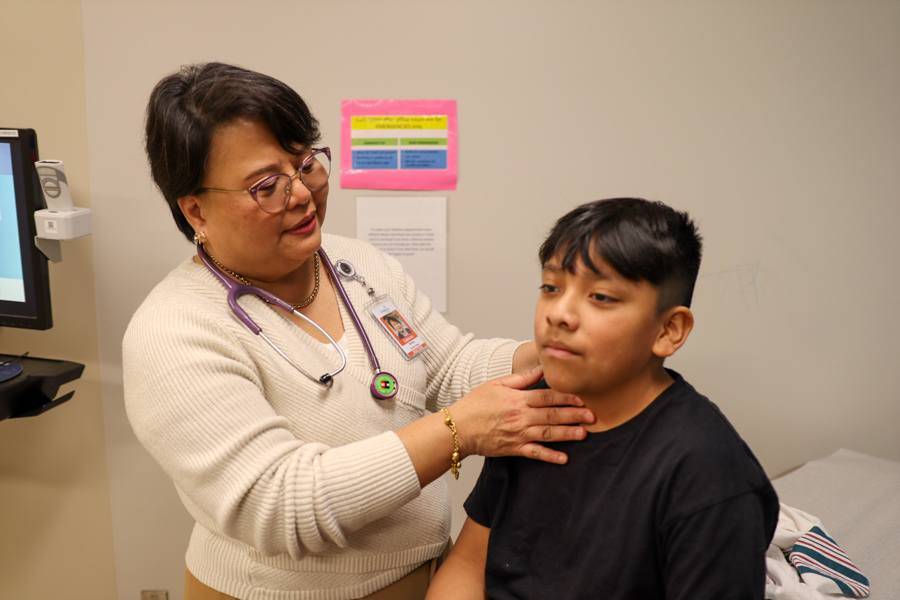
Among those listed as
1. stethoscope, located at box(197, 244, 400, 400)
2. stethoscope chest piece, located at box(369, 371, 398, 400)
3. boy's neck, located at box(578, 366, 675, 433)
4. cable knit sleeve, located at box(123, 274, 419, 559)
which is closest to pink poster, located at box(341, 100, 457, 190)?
stethoscope, located at box(197, 244, 400, 400)

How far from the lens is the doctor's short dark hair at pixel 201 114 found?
1101 millimetres

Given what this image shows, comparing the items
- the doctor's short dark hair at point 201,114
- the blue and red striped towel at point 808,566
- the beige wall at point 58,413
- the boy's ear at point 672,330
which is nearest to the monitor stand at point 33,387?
the beige wall at point 58,413

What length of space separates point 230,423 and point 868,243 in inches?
80.3

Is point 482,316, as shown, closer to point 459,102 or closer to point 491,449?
point 459,102

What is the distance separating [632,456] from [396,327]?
59cm

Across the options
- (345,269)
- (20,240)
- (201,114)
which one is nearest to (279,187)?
(201,114)

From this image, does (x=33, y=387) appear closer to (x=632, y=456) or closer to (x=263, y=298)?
(x=263, y=298)

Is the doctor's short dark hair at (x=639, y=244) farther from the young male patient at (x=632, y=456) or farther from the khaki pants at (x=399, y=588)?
the khaki pants at (x=399, y=588)

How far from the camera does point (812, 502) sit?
178cm

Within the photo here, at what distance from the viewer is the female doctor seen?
1008 mm

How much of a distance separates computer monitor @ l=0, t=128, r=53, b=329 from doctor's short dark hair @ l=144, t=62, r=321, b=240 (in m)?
0.75

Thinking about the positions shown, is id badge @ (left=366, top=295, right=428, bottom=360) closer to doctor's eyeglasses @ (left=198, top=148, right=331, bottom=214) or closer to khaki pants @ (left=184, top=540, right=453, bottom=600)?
doctor's eyeglasses @ (left=198, top=148, right=331, bottom=214)

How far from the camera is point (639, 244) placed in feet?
3.00

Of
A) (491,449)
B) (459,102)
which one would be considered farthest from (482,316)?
(491,449)
